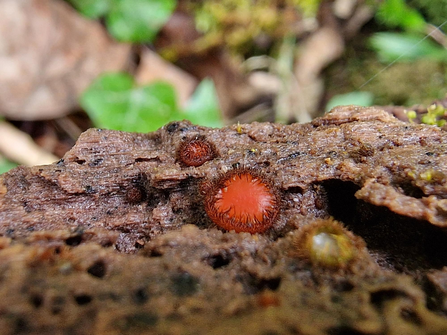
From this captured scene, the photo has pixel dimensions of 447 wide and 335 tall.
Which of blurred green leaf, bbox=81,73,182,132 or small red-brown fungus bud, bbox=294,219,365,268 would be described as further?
blurred green leaf, bbox=81,73,182,132

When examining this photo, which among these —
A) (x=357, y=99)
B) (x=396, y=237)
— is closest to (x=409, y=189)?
(x=396, y=237)

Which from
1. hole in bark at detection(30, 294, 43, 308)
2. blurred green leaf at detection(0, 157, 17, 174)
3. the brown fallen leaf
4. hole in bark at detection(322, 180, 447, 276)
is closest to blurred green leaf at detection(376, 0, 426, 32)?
hole in bark at detection(322, 180, 447, 276)

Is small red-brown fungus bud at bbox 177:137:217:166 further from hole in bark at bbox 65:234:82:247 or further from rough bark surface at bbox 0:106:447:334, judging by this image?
hole in bark at bbox 65:234:82:247

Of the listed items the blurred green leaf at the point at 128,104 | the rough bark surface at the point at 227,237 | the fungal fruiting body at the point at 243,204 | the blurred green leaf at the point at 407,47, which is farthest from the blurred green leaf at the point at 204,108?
the fungal fruiting body at the point at 243,204

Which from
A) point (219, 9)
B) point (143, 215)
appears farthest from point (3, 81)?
point (143, 215)

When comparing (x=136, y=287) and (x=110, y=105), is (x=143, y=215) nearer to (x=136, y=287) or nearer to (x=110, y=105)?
(x=136, y=287)

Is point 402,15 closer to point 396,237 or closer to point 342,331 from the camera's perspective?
point 396,237
